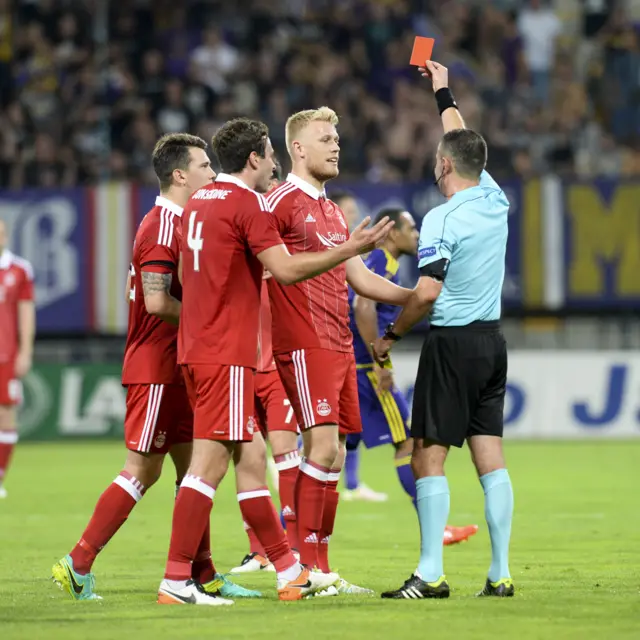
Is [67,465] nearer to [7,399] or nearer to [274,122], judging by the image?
[7,399]

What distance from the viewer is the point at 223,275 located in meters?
6.72

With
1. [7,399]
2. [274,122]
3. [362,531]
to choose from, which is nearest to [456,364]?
[362,531]

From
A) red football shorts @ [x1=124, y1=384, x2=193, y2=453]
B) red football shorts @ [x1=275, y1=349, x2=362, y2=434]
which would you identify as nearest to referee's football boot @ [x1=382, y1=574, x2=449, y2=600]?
red football shorts @ [x1=275, y1=349, x2=362, y2=434]

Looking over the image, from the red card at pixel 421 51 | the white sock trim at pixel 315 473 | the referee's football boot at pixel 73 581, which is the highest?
the red card at pixel 421 51

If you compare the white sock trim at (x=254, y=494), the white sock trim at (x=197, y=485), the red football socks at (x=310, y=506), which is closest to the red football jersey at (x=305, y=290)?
the red football socks at (x=310, y=506)

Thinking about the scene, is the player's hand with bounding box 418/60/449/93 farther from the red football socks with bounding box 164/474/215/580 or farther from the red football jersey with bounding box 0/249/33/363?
the red football jersey with bounding box 0/249/33/363

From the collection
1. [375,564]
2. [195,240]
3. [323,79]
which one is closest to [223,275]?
[195,240]

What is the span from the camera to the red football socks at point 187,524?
21.7ft

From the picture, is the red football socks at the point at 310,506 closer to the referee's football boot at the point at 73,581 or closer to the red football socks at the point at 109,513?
the red football socks at the point at 109,513

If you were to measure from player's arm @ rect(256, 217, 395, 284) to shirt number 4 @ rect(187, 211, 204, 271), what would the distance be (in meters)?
0.30

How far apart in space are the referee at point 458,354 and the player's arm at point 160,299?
112 centimetres

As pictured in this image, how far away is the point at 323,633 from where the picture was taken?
579 cm

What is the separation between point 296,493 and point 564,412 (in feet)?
41.5

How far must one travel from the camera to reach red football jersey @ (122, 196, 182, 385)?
709 cm
